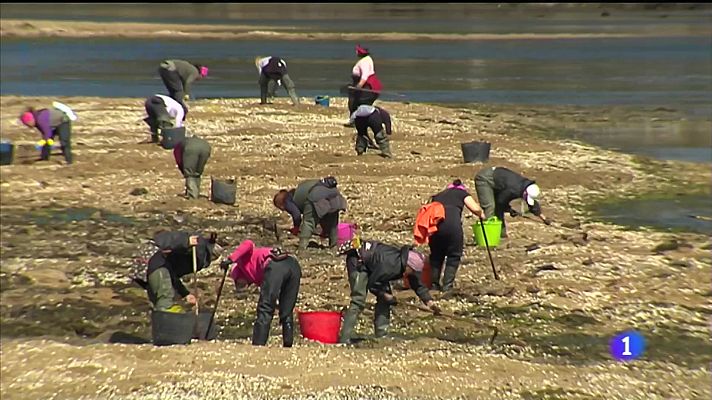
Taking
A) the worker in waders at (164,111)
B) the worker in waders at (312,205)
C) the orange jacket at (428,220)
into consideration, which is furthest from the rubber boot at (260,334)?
the worker in waders at (164,111)

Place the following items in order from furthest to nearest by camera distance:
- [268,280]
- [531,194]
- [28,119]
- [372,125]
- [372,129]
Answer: [372,129]
[372,125]
[28,119]
[531,194]
[268,280]

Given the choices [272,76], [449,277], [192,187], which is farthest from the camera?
[272,76]

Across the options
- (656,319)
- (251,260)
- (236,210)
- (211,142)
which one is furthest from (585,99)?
(251,260)

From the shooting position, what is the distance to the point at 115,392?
10359 millimetres

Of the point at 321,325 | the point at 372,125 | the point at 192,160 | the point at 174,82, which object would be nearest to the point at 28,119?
the point at 192,160

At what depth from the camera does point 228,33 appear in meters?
68.6

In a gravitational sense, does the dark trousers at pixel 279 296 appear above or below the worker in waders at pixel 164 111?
below

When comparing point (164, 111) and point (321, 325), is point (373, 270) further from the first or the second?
point (164, 111)

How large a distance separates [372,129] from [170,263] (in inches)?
416

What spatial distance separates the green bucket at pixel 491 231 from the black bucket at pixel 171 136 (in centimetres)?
739

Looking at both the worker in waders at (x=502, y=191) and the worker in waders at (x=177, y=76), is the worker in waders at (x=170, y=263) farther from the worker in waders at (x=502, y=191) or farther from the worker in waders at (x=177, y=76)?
the worker in waders at (x=177, y=76)

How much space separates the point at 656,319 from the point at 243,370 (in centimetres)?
500

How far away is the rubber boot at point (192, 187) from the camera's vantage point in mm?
18594

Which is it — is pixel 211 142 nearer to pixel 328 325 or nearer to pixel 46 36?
pixel 328 325
